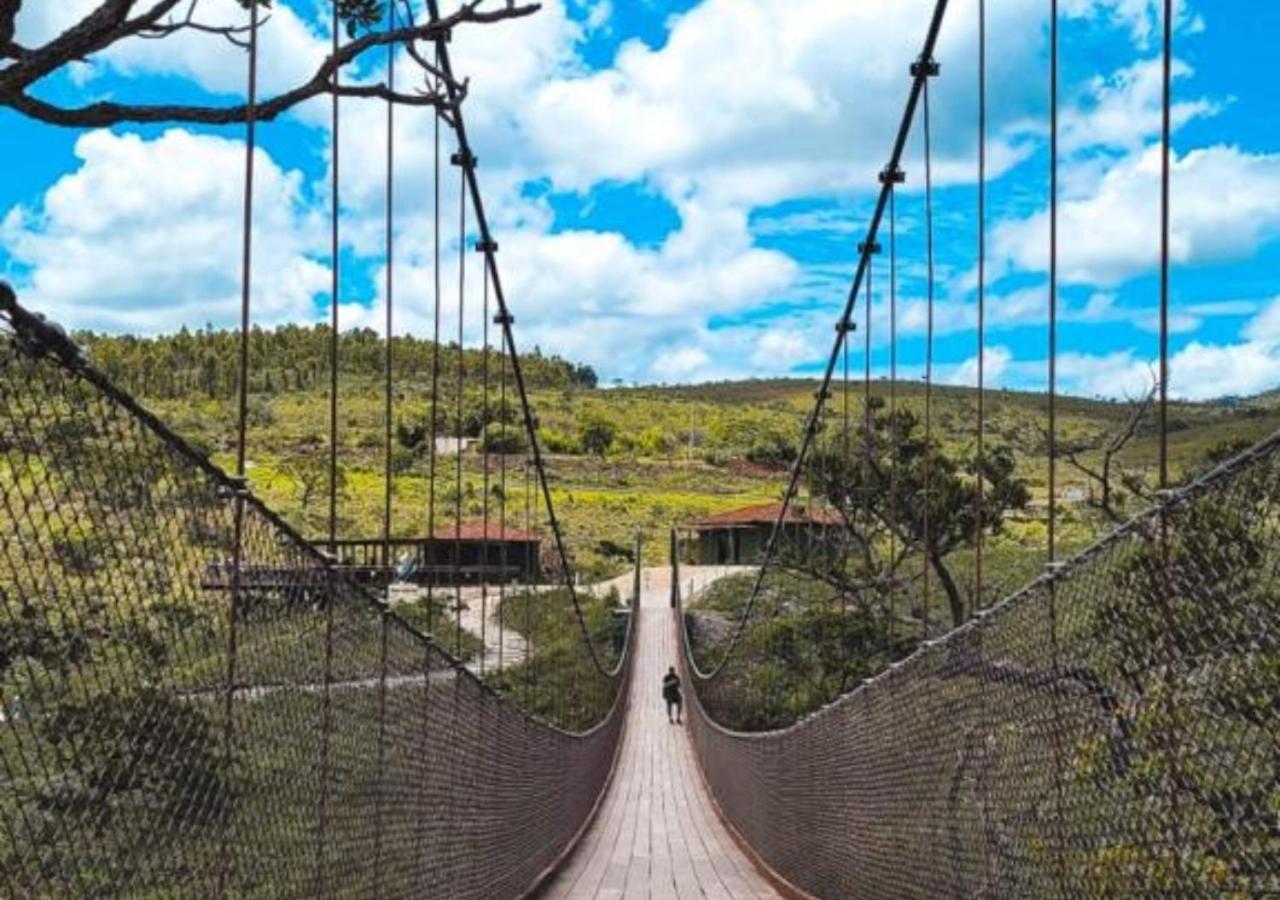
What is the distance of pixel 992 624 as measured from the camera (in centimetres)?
261

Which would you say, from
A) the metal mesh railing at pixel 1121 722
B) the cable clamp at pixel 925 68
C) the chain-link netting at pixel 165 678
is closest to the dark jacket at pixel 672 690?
the cable clamp at pixel 925 68

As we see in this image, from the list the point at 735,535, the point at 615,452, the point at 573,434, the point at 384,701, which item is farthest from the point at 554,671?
the point at 573,434

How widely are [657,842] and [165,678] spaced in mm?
7248

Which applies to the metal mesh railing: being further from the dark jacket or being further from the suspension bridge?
the dark jacket

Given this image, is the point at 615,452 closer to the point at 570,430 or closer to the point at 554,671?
the point at 570,430

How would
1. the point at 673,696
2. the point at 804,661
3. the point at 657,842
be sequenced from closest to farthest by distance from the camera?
the point at 657,842 < the point at 804,661 < the point at 673,696

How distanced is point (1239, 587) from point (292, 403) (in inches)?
2074

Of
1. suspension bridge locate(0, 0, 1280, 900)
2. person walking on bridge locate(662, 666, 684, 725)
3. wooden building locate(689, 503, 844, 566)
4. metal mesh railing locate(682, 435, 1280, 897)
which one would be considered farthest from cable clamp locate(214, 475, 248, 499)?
wooden building locate(689, 503, 844, 566)

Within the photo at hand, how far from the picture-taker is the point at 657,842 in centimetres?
855

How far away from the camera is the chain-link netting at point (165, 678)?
126 cm

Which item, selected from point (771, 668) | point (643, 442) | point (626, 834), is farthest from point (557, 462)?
point (626, 834)

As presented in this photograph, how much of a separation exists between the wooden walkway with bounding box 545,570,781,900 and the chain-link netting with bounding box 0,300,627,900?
147 inches

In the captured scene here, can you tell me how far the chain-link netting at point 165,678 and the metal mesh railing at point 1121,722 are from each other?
1060 mm

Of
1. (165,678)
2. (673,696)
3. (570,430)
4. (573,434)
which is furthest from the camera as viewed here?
Answer: (570,430)
